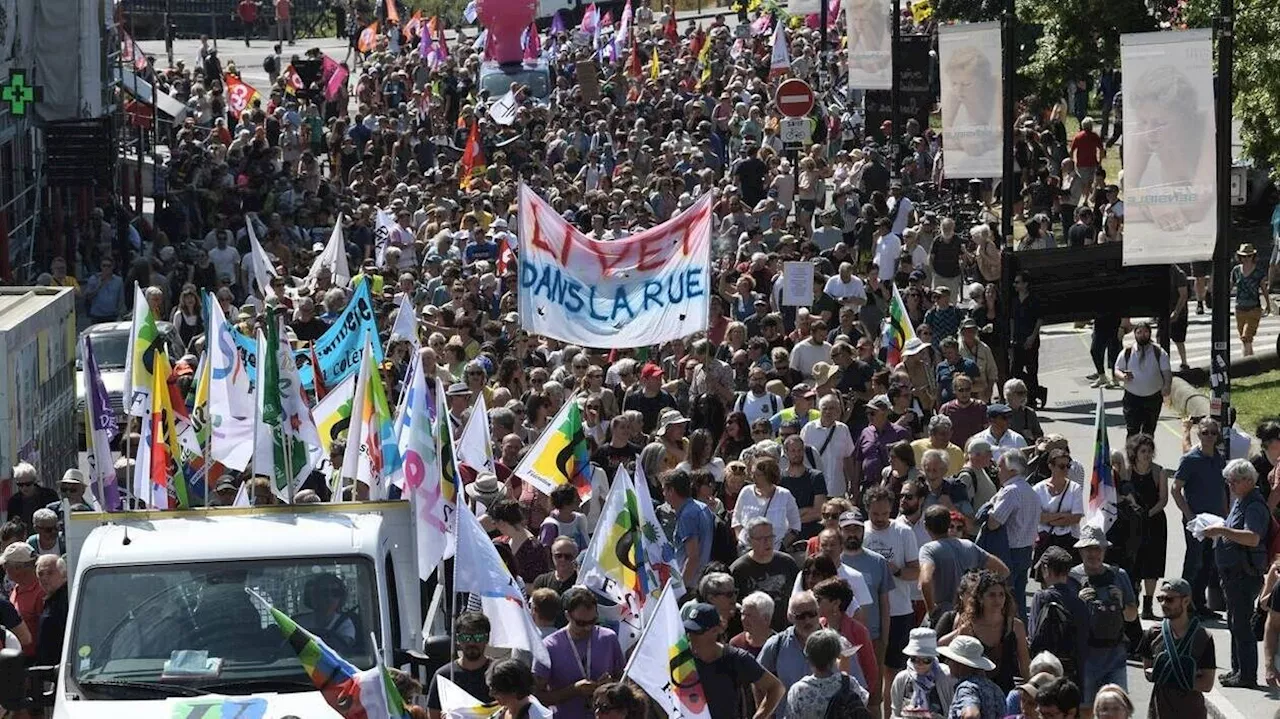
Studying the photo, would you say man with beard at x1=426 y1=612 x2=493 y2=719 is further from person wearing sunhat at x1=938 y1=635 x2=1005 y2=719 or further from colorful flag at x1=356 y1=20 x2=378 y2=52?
colorful flag at x1=356 y1=20 x2=378 y2=52

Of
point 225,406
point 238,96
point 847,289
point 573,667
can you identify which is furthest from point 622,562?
point 238,96

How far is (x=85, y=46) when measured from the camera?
3634cm

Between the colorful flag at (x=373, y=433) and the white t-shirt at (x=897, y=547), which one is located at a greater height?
the colorful flag at (x=373, y=433)

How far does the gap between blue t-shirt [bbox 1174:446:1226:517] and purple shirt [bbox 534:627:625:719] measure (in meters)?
5.95

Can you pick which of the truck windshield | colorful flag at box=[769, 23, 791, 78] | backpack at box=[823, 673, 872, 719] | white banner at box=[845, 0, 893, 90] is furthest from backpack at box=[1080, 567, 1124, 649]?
colorful flag at box=[769, 23, 791, 78]

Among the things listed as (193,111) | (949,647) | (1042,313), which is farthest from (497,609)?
(193,111)

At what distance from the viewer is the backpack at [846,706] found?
10.6 m

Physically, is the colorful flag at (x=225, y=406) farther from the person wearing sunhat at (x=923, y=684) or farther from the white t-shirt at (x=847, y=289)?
the white t-shirt at (x=847, y=289)

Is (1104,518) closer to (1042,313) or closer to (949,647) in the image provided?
(949,647)

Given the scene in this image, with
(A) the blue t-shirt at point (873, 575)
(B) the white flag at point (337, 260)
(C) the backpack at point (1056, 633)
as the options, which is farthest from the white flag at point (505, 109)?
(C) the backpack at point (1056, 633)

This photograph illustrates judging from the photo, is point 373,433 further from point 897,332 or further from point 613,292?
point 897,332

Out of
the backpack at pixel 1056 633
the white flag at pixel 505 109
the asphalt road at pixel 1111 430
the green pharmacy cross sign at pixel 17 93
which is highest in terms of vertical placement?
the green pharmacy cross sign at pixel 17 93

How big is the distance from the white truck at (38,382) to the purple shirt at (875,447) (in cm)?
563

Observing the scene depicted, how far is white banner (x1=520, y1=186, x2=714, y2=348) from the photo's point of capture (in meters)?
19.2
